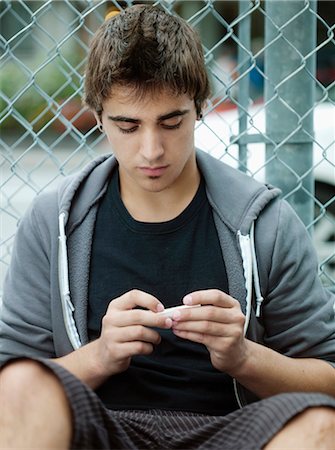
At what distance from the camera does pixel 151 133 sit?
2.23 m

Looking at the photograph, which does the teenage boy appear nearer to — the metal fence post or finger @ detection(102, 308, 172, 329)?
finger @ detection(102, 308, 172, 329)

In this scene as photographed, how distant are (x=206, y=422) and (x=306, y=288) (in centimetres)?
45

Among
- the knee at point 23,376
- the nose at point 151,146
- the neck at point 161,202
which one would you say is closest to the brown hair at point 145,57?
the nose at point 151,146

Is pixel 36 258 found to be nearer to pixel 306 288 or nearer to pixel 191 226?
pixel 191 226

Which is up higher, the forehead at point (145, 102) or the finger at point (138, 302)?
the forehead at point (145, 102)

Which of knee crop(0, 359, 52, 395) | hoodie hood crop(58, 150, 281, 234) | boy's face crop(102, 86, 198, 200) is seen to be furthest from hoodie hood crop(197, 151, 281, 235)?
knee crop(0, 359, 52, 395)

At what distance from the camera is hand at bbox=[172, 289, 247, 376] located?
2.06 meters

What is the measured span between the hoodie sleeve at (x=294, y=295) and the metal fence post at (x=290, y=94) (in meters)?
0.58

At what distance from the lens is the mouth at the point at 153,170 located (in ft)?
7.39

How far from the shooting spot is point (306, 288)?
93.3 inches

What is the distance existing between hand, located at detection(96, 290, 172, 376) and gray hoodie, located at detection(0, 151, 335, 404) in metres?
0.29

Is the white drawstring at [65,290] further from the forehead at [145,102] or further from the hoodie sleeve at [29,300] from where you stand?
the forehead at [145,102]

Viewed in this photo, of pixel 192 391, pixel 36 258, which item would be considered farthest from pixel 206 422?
pixel 36 258

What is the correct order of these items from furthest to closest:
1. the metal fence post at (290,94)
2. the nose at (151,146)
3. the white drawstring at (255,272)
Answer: the metal fence post at (290,94) < the white drawstring at (255,272) < the nose at (151,146)
